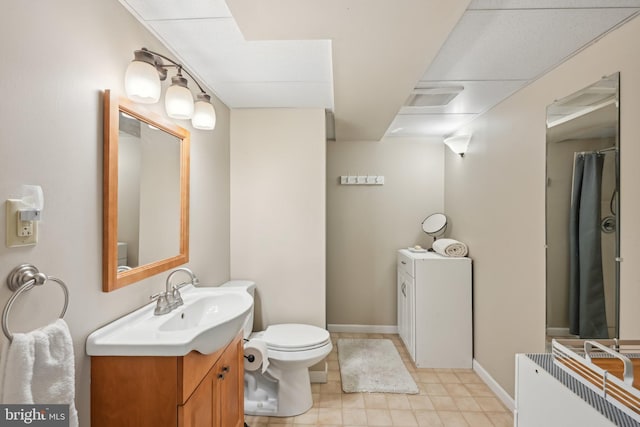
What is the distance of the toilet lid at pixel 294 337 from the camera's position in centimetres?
206

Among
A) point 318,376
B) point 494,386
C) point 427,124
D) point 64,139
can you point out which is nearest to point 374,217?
point 427,124

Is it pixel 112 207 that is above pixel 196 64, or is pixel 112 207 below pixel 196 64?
below

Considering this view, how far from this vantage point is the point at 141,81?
1201mm

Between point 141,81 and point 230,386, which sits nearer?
point 141,81

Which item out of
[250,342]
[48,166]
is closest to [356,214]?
[250,342]

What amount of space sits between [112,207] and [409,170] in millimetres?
3013

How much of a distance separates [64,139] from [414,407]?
251cm

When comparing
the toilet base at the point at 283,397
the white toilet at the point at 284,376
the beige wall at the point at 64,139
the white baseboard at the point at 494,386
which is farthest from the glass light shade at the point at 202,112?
the white baseboard at the point at 494,386

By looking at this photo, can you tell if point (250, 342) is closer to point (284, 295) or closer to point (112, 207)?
point (284, 295)

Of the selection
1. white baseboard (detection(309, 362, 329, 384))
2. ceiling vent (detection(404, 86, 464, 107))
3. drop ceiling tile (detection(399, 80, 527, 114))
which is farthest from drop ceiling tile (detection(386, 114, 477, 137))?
white baseboard (detection(309, 362, 329, 384))

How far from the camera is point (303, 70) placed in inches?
73.7

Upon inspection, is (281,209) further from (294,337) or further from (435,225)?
(435,225)

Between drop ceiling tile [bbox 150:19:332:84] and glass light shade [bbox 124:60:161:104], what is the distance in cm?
34

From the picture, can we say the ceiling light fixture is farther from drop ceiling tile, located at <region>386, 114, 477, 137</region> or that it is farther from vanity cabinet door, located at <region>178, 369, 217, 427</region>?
vanity cabinet door, located at <region>178, 369, 217, 427</region>
